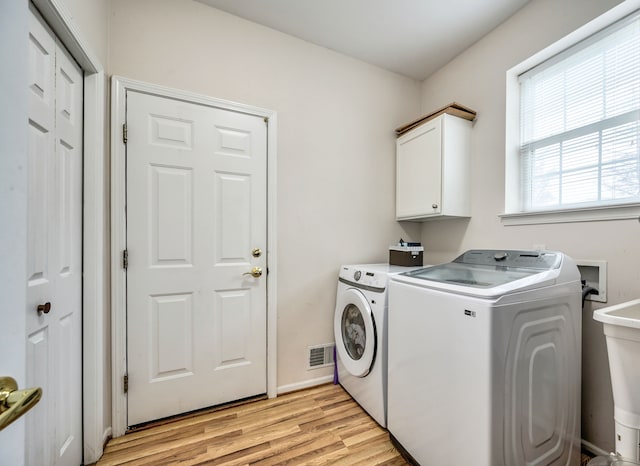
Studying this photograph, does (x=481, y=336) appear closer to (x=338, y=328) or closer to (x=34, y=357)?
(x=338, y=328)

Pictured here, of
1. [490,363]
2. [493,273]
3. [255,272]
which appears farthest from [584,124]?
[255,272]

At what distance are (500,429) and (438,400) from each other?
0.79 feet

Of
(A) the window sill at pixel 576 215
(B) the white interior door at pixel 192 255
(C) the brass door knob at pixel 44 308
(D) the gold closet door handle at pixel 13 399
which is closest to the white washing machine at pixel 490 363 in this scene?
(A) the window sill at pixel 576 215

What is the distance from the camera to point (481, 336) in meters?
1.00

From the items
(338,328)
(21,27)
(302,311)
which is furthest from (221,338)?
(21,27)

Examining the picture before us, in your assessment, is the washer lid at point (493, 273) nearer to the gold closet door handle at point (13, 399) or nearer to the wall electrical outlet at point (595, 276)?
the wall electrical outlet at point (595, 276)

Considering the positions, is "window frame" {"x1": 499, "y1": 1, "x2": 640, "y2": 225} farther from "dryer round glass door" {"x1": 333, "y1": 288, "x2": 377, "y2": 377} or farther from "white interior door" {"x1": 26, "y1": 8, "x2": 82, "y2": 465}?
"white interior door" {"x1": 26, "y1": 8, "x2": 82, "y2": 465}

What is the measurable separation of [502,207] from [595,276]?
0.64 meters

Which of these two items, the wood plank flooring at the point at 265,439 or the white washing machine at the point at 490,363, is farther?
the wood plank flooring at the point at 265,439

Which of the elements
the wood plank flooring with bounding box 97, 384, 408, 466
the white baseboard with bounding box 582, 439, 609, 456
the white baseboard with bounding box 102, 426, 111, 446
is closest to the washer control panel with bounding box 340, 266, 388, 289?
the wood plank flooring with bounding box 97, 384, 408, 466

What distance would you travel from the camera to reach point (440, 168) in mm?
2004

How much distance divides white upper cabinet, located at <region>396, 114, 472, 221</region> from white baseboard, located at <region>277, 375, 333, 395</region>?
4.96ft

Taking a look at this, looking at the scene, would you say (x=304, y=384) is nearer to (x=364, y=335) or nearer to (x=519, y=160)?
(x=364, y=335)

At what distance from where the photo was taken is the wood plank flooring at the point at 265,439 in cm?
139
